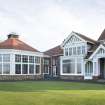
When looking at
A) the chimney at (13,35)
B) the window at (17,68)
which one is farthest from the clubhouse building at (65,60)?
the chimney at (13,35)

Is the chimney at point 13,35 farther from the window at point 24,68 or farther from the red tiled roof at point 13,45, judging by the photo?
the window at point 24,68

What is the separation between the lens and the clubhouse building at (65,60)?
141ft

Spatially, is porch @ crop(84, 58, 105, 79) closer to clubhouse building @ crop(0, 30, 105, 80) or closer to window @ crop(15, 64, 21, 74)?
clubhouse building @ crop(0, 30, 105, 80)

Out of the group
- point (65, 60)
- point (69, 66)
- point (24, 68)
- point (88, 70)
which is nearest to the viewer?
point (88, 70)

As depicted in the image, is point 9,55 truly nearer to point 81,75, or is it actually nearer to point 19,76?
point 19,76

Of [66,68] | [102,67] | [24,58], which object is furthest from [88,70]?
[24,58]

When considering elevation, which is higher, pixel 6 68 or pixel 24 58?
pixel 24 58

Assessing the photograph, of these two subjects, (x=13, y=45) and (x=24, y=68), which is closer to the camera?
(x=24, y=68)

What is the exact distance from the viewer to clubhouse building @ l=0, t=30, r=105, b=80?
141 ft

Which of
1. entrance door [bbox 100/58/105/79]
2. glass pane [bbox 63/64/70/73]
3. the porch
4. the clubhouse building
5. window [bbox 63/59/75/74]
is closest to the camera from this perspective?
the porch

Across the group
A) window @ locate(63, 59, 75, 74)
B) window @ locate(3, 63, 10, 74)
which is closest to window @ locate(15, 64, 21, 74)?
window @ locate(3, 63, 10, 74)

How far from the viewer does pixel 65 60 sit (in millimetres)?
48219

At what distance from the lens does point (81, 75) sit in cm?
4488

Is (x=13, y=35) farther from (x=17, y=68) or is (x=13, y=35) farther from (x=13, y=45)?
(x=17, y=68)
